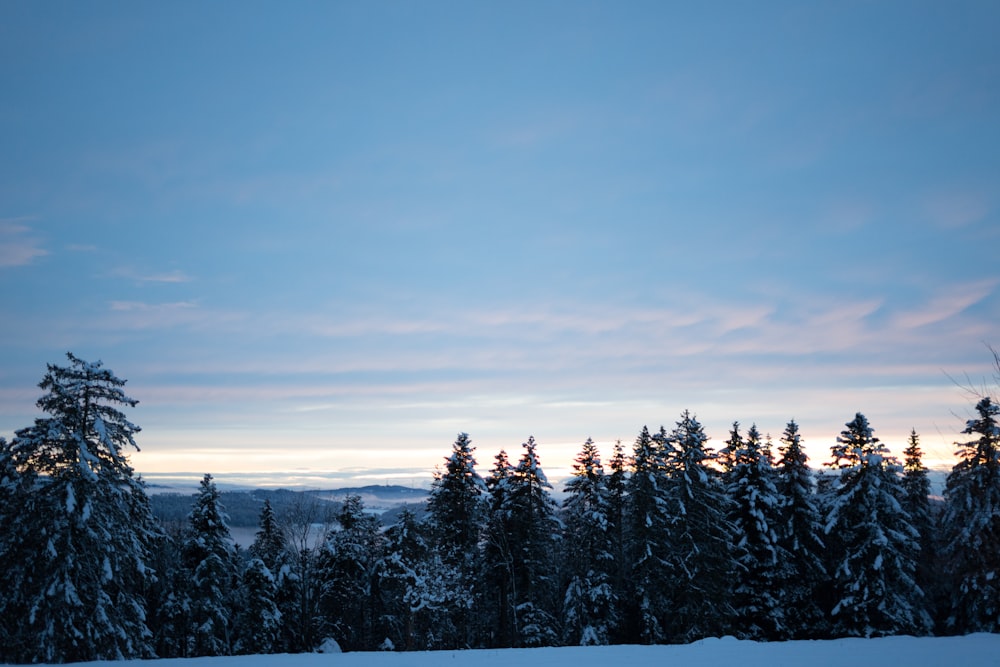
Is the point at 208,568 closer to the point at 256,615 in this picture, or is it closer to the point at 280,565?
the point at 256,615

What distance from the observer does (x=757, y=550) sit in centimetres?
3769

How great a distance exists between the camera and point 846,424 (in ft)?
124

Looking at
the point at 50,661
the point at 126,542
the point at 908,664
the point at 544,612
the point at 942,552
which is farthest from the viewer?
the point at 544,612

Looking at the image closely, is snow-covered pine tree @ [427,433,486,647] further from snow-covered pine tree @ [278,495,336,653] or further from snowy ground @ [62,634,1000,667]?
snowy ground @ [62,634,1000,667]

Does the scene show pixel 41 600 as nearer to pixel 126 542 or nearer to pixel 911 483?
pixel 126 542

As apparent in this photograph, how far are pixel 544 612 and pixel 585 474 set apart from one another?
365 inches

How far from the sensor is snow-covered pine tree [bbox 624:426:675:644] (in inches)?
1564

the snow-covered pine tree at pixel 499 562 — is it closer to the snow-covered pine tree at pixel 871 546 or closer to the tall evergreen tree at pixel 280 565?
the tall evergreen tree at pixel 280 565

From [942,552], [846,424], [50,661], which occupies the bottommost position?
[50,661]

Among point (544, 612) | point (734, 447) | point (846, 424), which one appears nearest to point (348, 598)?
point (544, 612)

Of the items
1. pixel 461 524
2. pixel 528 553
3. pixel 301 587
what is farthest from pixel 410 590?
pixel 301 587

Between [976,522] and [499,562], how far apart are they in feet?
86.6

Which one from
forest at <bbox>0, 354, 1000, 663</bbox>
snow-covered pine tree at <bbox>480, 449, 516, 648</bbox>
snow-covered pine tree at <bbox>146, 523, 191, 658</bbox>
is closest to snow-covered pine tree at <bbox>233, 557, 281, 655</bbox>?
forest at <bbox>0, 354, 1000, 663</bbox>

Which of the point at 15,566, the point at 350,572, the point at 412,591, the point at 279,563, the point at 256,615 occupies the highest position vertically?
the point at 15,566
